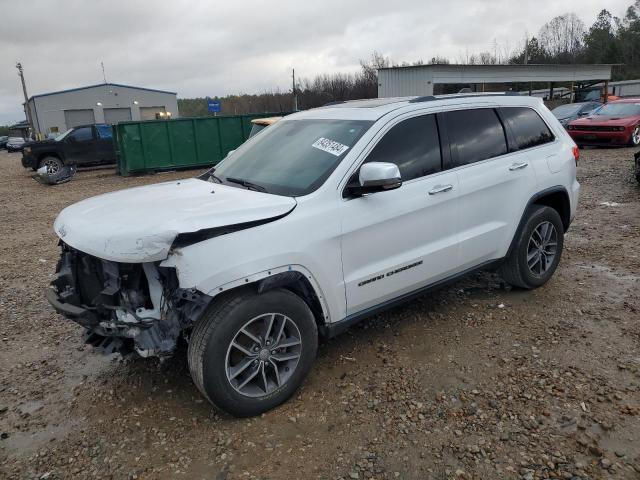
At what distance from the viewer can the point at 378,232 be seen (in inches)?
134

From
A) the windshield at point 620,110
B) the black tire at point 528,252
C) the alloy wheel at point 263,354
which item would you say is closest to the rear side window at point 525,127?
the black tire at point 528,252

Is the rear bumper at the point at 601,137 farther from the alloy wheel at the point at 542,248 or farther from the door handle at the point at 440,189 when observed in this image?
the door handle at the point at 440,189

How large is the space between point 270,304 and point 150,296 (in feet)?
2.33

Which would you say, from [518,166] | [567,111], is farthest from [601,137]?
[518,166]

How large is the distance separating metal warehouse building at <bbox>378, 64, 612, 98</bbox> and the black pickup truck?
1312 cm

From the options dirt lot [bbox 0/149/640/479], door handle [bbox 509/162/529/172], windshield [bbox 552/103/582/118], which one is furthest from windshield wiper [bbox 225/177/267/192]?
windshield [bbox 552/103/582/118]

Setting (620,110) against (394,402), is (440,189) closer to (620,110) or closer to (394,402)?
(394,402)

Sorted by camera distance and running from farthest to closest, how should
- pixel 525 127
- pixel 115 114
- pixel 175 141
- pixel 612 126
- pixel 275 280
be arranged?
pixel 115 114
pixel 175 141
pixel 612 126
pixel 525 127
pixel 275 280

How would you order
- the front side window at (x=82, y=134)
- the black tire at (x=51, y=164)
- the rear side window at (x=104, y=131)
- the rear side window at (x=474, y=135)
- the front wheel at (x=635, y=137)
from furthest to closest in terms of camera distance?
1. the rear side window at (x=104, y=131)
2. the front side window at (x=82, y=134)
3. the black tire at (x=51, y=164)
4. the front wheel at (x=635, y=137)
5. the rear side window at (x=474, y=135)

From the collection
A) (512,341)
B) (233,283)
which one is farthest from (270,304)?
(512,341)

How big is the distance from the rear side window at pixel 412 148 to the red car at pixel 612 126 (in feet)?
43.8

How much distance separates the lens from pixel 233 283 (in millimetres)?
2822

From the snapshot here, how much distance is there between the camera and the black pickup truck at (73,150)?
18.1 m

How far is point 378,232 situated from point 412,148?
75 centimetres
